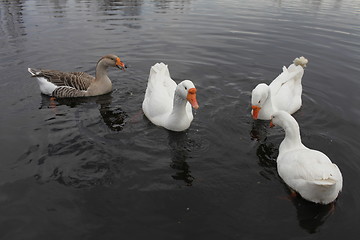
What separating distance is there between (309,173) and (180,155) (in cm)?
260

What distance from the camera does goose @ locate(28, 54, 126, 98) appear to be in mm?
9091

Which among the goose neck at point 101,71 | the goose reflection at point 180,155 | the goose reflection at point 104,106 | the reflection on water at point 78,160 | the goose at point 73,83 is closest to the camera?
the reflection on water at point 78,160

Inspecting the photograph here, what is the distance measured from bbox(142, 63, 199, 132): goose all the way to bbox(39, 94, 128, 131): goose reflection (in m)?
0.74

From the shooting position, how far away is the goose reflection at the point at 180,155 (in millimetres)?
5797

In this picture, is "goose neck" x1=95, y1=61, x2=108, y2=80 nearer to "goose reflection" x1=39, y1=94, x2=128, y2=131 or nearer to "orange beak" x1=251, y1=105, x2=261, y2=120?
"goose reflection" x1=39, y1=94, x2=128, y2=131

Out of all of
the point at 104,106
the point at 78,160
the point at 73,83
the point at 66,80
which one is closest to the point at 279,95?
the point at 104,106

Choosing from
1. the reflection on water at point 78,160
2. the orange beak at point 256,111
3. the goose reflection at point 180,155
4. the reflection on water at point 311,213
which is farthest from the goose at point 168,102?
the reflection on water at point 311,213

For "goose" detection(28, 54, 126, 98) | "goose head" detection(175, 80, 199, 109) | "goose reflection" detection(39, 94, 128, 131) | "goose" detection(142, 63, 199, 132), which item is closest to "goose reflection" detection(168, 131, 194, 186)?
"goose" detection(142, 63, 199, 132)

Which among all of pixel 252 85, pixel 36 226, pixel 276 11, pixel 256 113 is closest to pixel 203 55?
pixel 252 85

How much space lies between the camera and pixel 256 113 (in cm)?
752

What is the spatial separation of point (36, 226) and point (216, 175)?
3217mm

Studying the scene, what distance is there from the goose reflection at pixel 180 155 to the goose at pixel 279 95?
1.98m

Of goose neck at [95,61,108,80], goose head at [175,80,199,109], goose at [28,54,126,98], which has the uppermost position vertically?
goose head at [175,80,199,109]

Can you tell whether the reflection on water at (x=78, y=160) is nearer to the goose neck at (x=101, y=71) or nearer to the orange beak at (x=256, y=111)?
the goose neck at (x=101, y=71)
